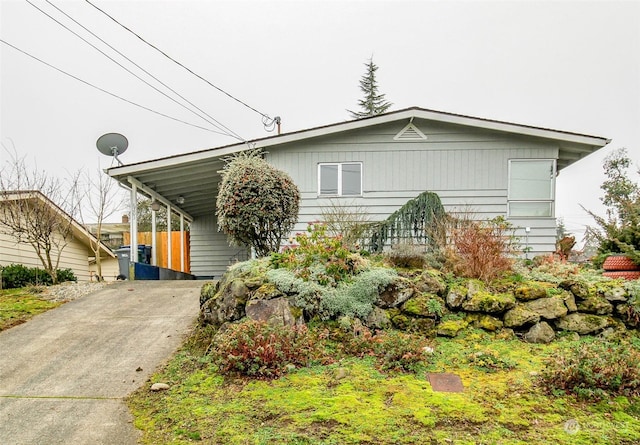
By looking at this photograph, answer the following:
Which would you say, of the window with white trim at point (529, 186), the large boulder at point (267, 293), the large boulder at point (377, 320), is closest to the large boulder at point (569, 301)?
the large boulder at point (377, 320)

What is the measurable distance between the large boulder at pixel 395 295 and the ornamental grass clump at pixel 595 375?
195 centimetres

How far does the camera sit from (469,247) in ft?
20.8

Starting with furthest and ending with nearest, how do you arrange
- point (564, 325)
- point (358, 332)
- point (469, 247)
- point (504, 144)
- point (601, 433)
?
point (504, 144)
point (469, 247)
point (564, 325)
point (358, 332)
point (601, 433)

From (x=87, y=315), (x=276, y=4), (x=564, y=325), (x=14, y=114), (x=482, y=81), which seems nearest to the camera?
(x=564, y=325)

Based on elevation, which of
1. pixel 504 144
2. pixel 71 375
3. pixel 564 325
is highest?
pixel 504 144

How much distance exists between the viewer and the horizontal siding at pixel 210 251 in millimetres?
16281

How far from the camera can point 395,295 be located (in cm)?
572

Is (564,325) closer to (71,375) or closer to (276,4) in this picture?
(71,375)

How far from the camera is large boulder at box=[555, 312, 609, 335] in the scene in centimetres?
560

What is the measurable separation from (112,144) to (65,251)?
15.0ft

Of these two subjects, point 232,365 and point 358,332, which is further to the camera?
point 358,332

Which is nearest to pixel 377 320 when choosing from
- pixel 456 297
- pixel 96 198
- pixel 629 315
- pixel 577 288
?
pixel 456 297

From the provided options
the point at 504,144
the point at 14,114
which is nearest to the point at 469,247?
the point at 504,144

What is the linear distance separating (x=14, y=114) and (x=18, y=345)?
12072 mm
